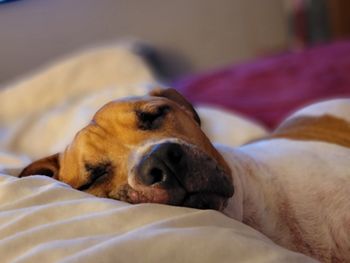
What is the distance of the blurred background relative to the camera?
133 inches

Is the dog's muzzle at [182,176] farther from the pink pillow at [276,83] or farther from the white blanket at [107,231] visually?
the pink pillow at [276,83]

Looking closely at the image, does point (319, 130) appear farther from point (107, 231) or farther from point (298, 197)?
point (107, 231)

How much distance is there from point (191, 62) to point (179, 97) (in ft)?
7.94

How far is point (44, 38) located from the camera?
3.44 meters

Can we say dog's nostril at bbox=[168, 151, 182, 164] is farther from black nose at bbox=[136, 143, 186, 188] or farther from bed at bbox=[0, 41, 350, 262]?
bed at bbox=[0, 41, 350, 262]

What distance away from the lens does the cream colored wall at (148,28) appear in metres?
3.36

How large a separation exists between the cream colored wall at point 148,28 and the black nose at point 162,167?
259cm

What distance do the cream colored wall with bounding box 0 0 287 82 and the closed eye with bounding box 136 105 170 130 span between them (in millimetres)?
2356

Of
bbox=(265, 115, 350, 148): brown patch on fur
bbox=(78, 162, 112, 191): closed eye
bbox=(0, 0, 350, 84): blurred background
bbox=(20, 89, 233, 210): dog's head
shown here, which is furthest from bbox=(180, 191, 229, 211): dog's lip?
bbox=(0, 0, 350, 84): blurred background

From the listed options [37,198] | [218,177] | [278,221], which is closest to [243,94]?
[278,221]

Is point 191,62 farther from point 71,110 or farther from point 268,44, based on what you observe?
point 71,110

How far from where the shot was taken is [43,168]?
4.15ft

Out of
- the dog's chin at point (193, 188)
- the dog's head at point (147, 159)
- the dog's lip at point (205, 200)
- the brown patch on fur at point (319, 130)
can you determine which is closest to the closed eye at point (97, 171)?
the dog's head at point (147, 159)

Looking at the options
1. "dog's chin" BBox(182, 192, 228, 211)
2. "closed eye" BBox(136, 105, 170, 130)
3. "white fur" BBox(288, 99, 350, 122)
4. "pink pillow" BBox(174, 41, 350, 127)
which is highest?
"closed eye" BBox(136, 105, 170, 130)
